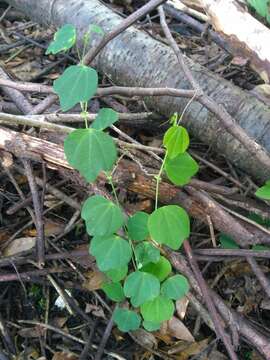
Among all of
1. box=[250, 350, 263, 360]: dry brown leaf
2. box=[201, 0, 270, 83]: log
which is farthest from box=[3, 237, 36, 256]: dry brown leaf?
box=[201, 0, 270, 83]: log

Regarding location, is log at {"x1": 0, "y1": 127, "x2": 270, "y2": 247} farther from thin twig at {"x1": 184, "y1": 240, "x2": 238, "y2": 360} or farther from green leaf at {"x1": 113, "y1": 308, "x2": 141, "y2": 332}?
green leaf at {"x1": 113, "y1": 308, "x2": 141, "y2": 332}

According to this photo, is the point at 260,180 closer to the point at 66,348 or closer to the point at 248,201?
the point at 248,201

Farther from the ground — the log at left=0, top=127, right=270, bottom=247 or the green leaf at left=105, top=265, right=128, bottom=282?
the log at left=0, top=127, right=270, bottom=247

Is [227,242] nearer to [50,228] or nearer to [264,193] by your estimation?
[264,193]

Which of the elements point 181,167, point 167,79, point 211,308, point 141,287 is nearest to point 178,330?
point 211,308

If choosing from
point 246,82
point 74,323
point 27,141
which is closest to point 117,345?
point 74,323
